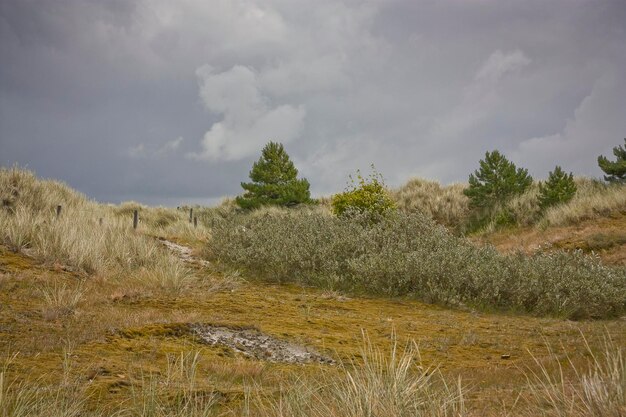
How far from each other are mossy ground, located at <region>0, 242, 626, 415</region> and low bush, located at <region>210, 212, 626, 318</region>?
74 cm

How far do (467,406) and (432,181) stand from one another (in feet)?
101

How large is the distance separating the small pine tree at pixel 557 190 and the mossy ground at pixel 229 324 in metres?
15.2

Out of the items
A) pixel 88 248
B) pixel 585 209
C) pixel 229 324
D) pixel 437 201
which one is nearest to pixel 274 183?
pixel 437 201

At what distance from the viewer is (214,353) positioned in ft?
17.4

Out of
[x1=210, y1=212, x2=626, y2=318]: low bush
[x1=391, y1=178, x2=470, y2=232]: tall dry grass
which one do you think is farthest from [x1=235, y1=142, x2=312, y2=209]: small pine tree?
[x1=210, y1=212, x2=626, y2=318]: low bush

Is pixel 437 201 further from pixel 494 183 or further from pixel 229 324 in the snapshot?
pixel 229 324

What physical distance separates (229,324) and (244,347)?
641 millimetres

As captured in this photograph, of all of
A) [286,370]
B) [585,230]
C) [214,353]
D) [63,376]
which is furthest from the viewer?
[585,230]

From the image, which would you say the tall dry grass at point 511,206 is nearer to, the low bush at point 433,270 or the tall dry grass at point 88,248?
the low bush at point 433,270

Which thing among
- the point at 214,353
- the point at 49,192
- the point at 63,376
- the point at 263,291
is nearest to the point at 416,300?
the point at 263,291

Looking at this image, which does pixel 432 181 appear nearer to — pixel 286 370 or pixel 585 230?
pixel 585 230

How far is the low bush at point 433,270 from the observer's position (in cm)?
1059

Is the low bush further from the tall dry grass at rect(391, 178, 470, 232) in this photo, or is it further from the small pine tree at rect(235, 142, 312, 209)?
the small pine tree at rect(235, 142, 312, 209)

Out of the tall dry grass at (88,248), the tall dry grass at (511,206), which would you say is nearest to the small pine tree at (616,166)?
the tall dry grass at (511,206)
